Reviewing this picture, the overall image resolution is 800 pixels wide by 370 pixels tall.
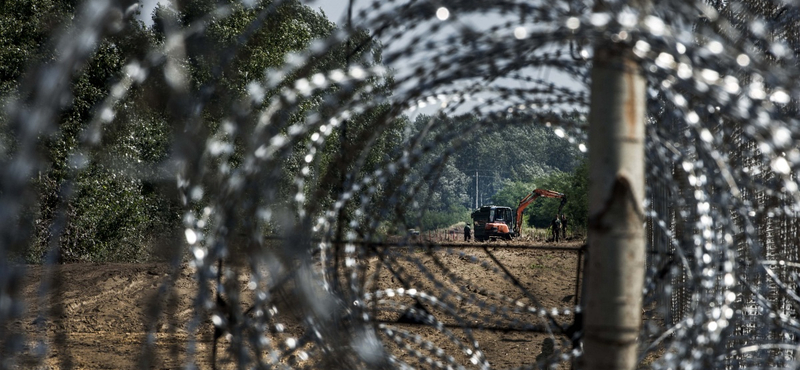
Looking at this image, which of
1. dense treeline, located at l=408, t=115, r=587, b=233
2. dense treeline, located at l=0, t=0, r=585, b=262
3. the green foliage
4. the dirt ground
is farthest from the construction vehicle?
dense treeline, located at l=408, t=115, r=587, b=233

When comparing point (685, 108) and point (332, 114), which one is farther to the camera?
point (332, 114)

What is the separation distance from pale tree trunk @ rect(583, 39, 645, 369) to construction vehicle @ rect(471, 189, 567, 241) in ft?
100

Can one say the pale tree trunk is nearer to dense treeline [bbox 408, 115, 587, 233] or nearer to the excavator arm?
the excavator arm

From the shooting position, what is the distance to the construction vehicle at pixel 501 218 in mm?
33969

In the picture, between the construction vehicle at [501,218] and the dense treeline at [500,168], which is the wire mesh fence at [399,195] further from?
the dense treeline at [500,168]

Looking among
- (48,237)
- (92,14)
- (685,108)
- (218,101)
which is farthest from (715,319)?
(218,101)

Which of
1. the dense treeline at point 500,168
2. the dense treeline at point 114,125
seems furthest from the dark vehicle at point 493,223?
the dense treeline at point 500,168

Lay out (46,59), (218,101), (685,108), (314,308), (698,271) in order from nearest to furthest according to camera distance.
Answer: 1. (685,108)
2. (698,271)
3. (314,308)
4. (46,59)
5. (218,101)

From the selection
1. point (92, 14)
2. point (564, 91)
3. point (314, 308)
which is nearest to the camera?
point (92, 14)

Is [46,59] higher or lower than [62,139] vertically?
higher

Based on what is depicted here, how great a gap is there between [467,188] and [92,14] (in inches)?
4541

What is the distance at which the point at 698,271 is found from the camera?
3008mm

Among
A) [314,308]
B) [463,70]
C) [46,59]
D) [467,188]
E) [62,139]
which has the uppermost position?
[467,188]

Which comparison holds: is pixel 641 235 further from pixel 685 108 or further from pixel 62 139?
pixel 62 139
